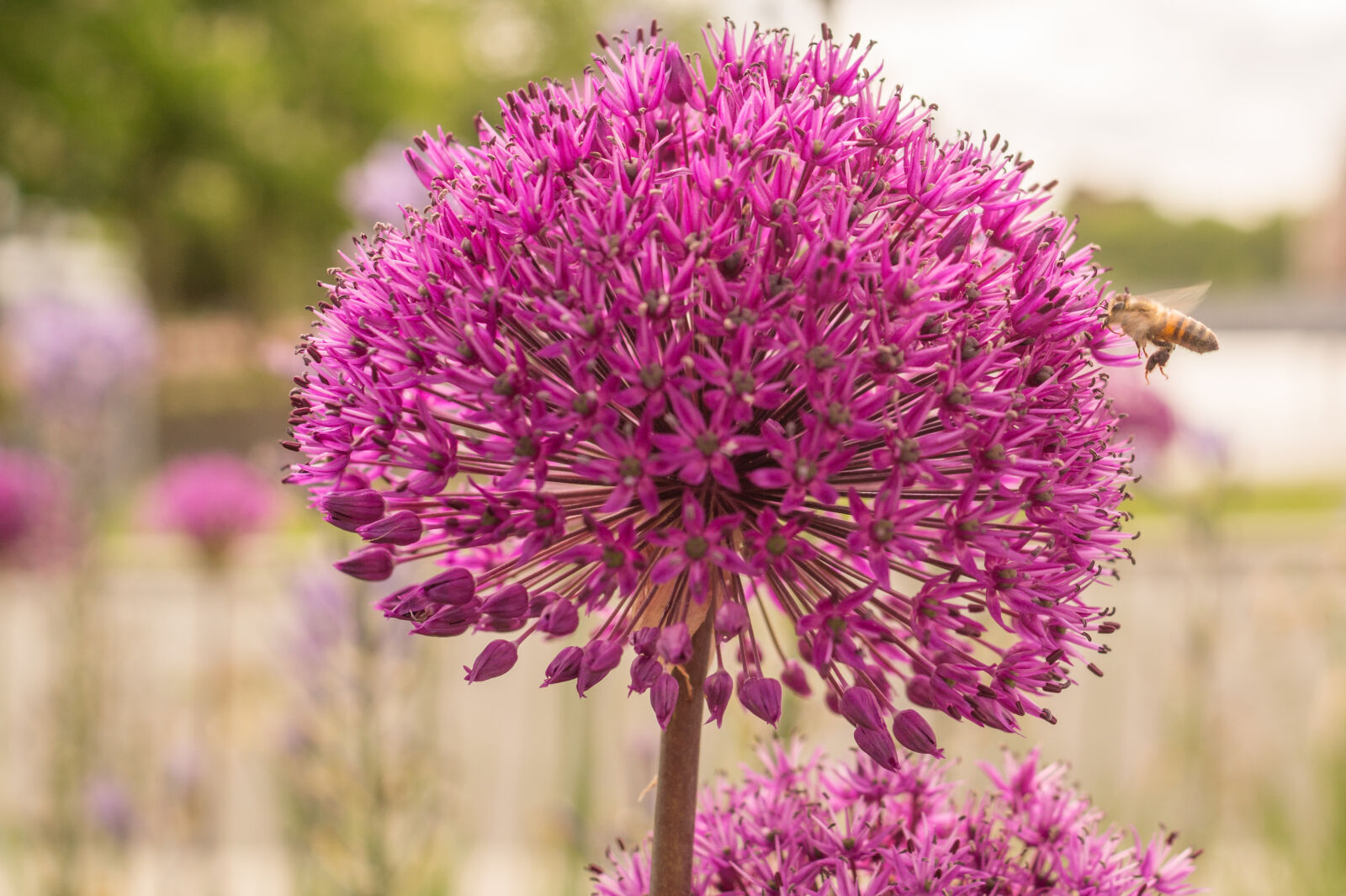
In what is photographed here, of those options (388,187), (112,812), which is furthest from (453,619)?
(112,812)

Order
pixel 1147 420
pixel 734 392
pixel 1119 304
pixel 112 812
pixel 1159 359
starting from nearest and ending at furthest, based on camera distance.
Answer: pixel 734 392, pixel 1119 304, pixel 1159 359, pixel 112 812, pixel 1147 420

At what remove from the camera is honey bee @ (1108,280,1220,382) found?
2498 millimetres

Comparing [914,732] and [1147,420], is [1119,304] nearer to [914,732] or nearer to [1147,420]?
[914,732]

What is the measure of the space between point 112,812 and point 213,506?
1694 millimetres

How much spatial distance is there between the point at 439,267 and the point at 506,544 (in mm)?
461

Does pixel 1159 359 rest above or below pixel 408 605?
above

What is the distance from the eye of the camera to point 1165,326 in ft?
8.50

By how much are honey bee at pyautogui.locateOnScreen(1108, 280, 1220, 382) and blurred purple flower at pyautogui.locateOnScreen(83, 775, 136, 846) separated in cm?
445

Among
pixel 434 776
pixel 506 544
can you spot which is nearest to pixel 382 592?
pixel 434 776

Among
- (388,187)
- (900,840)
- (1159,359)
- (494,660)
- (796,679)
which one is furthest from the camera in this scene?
(388,187)

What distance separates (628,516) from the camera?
155 cm

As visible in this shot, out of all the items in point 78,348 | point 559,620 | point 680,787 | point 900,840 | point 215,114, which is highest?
point 215,114

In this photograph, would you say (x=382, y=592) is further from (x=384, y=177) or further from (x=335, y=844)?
(x=384, y=177)

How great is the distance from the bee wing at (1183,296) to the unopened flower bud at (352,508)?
6.20 feet
